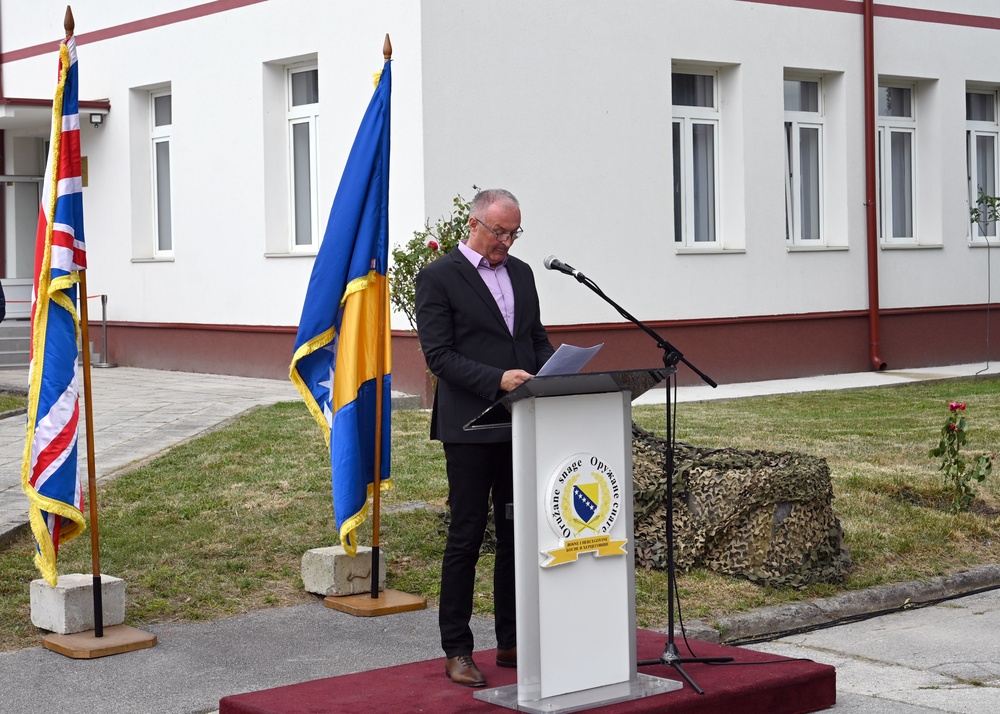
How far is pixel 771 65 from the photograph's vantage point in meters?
16.5

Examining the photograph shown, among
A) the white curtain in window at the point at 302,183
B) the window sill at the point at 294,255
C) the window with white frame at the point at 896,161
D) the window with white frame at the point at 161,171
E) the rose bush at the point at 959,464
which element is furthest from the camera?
the window with white frame at the point at 896,161

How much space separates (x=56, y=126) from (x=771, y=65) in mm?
11886

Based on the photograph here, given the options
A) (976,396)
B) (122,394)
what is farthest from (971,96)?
(122,394)

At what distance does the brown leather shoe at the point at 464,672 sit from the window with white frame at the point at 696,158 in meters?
11.4

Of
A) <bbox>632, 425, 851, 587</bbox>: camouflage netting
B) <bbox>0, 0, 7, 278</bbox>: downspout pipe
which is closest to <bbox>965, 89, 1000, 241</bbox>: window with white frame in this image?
<bbox>632, 425, 851, 587</bbox>: camouflage netting

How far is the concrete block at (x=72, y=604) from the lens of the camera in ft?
20.6

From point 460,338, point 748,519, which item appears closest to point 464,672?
point 460,338

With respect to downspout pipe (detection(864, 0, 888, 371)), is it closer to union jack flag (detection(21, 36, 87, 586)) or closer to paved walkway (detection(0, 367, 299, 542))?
paved walkway (detection(0, 367, 299, 542))

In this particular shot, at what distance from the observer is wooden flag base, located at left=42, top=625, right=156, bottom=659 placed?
237 inches

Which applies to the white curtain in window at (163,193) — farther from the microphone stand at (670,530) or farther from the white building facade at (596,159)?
the microphone stand at (670,530)

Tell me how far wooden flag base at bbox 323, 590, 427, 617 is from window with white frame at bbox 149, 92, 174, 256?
11463 mm

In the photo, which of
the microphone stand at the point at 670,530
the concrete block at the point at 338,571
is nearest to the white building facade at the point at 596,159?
the concrete block at the point at 338,571

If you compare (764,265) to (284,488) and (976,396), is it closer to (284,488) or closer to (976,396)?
(976,396)

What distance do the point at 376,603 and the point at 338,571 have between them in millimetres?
291
